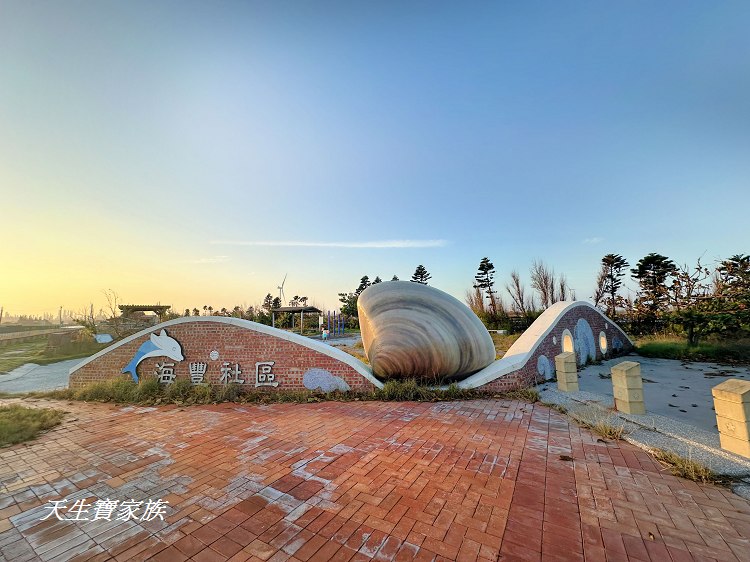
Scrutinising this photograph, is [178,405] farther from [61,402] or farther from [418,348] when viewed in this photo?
[418,348]

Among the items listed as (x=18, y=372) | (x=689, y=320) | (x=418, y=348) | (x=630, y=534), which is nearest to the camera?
(x=630, y=534)

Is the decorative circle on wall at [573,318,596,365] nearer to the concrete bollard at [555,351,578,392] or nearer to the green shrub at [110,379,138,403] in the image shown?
the concrete bollard at [555,351,578,392]

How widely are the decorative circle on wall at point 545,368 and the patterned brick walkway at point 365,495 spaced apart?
3373 millimetres

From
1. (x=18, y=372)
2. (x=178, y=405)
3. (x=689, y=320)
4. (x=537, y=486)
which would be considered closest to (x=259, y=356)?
(x=178, y=405)

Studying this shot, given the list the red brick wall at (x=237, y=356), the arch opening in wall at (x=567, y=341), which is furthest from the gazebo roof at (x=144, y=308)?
the arch opening in wall at (x=567, y=341)

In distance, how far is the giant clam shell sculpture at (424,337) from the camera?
24.4ft

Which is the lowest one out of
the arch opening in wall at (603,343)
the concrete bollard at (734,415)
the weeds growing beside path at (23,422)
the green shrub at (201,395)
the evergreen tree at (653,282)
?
the weeds growing beside path at (23,422)

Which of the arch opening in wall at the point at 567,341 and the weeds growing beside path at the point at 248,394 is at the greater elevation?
the arch opening in wall at the point at 567,341

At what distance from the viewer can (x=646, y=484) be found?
3.35 meters

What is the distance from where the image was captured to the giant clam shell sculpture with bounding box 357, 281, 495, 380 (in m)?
7.43

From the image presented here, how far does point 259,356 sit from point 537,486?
616 centimetres

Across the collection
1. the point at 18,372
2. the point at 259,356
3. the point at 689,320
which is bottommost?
the point at 18,372

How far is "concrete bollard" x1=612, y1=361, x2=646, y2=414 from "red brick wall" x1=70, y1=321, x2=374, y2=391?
16.2ft

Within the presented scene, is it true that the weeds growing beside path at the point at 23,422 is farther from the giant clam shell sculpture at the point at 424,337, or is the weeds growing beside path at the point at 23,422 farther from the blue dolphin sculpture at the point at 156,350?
the giant clam shell sculpture at the point at 424,337
